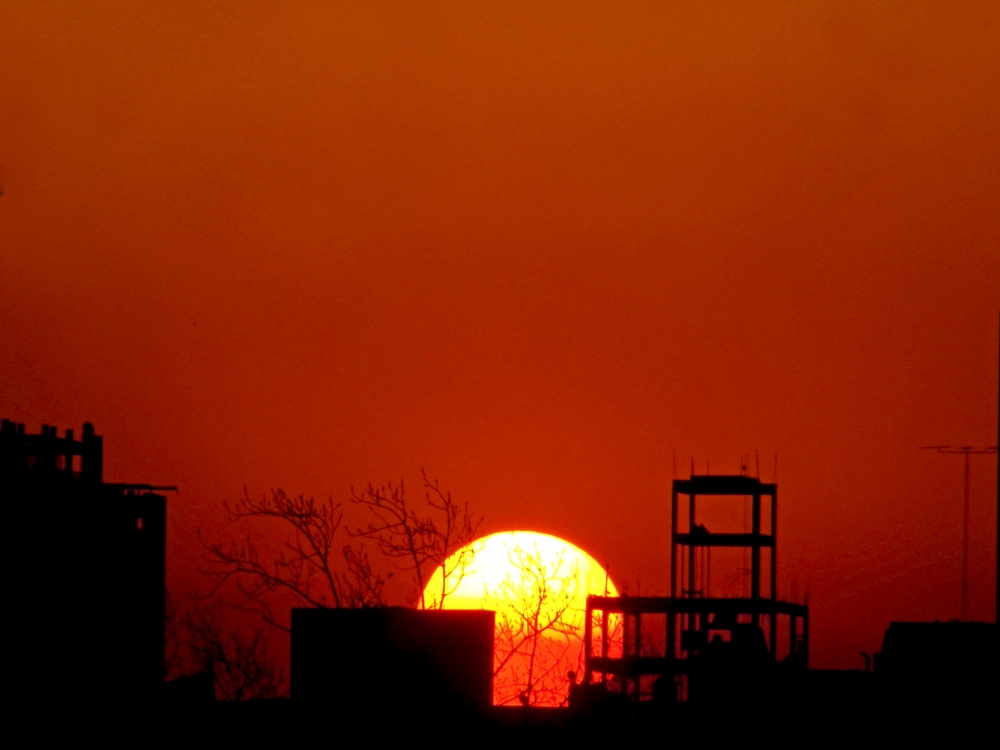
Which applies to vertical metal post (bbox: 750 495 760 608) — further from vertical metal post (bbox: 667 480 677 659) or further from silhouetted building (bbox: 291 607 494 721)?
silhouetted building (bbox: 291 607 494 721)

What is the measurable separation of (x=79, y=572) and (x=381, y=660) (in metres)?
24.9

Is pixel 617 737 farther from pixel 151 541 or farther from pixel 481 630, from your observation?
pixel 151 541

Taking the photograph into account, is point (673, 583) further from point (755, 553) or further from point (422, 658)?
point (422, 658)

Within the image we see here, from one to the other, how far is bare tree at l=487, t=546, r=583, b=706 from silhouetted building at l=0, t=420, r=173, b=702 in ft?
38.6

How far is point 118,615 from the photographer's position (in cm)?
4894

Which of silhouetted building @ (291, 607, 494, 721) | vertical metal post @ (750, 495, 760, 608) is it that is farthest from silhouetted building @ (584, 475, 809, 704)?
silhouetted building @ (291, 607, 494, 721)

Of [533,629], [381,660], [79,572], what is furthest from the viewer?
[533,629]

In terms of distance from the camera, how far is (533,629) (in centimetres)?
4744

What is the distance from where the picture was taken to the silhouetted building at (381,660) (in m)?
23.1

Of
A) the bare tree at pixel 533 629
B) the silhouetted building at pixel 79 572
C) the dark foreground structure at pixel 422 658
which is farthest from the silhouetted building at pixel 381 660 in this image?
the bare tree at pixel 533 629

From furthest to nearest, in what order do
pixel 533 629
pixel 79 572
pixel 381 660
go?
pixel 533 629 → pixel 79 572 → pixel 381 660

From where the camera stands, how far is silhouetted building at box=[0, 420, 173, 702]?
1582 inches

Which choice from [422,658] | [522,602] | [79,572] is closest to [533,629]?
[522,602]

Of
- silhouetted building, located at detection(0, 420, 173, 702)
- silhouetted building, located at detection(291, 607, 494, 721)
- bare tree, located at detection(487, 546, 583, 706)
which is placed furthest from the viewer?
bare tree, located at detection(487, 546, 583, 706)
